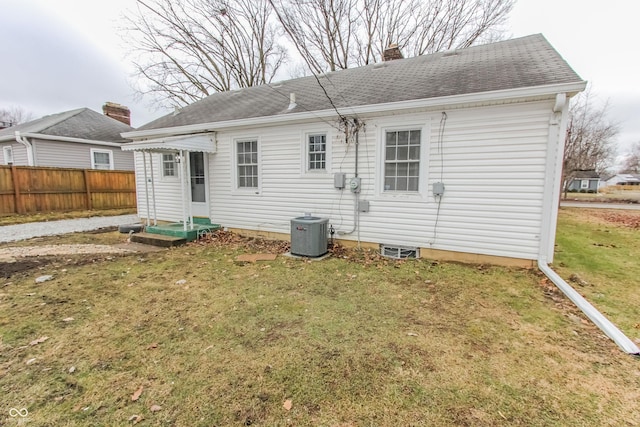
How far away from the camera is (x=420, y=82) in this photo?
6.33 meters

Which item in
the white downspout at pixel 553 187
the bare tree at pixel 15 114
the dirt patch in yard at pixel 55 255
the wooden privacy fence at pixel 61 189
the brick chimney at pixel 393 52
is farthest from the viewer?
the bare tree at pixel 15 114

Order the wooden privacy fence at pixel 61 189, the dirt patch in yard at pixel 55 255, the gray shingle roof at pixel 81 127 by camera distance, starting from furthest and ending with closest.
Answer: the gray shingle roof at pixel 81 127 < the wooden privacy fence at pixel 61 189 < the dirt patch in yard at pixel 55 255

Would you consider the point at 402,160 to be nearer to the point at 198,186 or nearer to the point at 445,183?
the point at 445,183

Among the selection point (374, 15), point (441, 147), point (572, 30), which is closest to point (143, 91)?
point (374, 15)

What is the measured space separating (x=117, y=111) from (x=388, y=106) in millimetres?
19468

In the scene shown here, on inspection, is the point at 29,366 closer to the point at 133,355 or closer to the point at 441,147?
the point at 133,355

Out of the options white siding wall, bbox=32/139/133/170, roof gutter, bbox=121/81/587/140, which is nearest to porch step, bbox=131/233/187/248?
roof gutter, bbox=121/81/587/140

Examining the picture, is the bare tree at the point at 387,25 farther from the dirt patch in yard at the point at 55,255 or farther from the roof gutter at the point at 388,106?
the dirt patch in yard at the point at 55,255

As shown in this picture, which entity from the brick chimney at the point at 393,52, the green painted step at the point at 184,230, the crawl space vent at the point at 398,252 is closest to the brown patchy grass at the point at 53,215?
the green painted step at the point at 184,230

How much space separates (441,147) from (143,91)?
17979 mm

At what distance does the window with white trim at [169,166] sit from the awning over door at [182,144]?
127 centimetres

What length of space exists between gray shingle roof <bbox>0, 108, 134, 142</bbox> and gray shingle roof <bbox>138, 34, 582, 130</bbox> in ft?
26.3

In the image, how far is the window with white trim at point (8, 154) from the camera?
1409 centimetres

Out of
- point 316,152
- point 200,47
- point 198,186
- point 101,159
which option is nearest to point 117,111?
point 101,159
